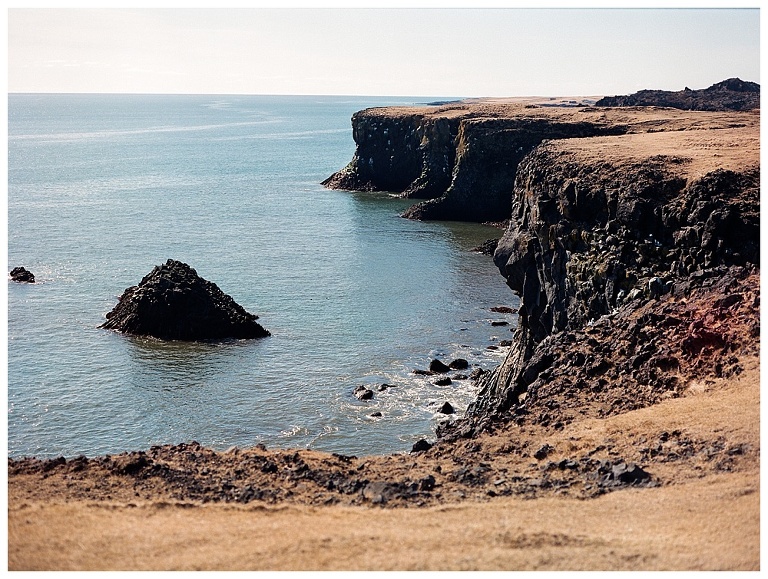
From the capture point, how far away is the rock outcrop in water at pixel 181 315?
185ft

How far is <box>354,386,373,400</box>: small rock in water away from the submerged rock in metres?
35.4

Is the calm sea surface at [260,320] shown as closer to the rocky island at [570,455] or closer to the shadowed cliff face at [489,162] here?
the shadowed cliff face at [489,162]

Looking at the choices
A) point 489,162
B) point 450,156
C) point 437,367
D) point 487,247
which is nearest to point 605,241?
point 437,367

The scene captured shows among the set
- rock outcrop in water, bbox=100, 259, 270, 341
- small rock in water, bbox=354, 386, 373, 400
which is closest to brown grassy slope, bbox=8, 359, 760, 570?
small rock in water, bbox=354, 386, 373, 400

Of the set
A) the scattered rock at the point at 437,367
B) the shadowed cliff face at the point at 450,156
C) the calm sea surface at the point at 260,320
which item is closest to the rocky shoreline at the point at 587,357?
the scattered rock at the point at 437,367

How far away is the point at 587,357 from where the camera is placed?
31.9 meters

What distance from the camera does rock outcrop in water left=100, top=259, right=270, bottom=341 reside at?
56500mm

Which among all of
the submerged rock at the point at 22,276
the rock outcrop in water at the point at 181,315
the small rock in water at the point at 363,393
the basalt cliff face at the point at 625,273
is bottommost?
the small rock in water at the point at 363,393

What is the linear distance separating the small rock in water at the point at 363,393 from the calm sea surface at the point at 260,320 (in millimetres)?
498

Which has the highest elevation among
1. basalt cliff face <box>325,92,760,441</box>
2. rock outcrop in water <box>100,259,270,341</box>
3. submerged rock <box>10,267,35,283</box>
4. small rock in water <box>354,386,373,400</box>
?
basalt cliff face <box>325,92,760,441</box>

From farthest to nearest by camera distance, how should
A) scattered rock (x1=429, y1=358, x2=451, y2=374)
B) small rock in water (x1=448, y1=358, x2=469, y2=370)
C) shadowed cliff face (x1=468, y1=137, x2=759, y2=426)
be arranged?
small rock in water (x1=448, y1=358, x2=469, y2=370)
scattered rock (x1=429, y1=358, x2=451, y2=374)
shadowed cliff face (x1=468, y1=137, x2=759, y2=426)

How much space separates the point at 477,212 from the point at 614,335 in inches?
2789

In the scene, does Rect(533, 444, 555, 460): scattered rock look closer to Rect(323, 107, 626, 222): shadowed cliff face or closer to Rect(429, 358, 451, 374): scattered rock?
Rect(429, 358, 451, 374): scattered rock

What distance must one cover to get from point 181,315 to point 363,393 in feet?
54.4
